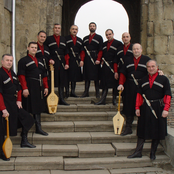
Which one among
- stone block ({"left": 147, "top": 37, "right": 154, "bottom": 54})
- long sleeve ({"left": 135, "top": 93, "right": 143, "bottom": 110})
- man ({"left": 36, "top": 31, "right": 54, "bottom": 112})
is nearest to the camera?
long sleeve ({"left": 135, "top": 93, "right": 143, "bottom": 110})

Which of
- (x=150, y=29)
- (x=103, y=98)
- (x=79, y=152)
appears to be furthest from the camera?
(x=150, y=29)

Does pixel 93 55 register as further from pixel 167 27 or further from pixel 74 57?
pixel 167 27

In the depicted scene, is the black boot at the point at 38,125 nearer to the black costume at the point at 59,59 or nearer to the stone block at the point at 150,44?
the black costume at the point at 59,59

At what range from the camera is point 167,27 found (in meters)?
7.99

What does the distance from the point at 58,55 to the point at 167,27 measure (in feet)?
12.6

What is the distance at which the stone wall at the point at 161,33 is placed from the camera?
314 inches

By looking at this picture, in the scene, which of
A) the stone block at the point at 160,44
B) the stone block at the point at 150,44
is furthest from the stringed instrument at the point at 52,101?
the stone block at the point at 160,44

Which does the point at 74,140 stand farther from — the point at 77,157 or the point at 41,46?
the point at 41,46

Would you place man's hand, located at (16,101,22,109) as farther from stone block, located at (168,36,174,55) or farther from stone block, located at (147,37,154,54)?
stone block, located at (168,36,174,55)

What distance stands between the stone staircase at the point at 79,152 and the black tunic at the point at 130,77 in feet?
1.79

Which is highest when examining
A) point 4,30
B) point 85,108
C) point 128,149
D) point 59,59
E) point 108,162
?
point 4,30

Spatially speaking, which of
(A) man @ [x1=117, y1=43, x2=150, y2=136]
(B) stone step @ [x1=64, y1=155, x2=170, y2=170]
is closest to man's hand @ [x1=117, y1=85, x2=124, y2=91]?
(A) man @ [x1=117, y1=43, x2=150, y2=136]

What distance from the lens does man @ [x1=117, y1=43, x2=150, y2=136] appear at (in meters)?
4.76

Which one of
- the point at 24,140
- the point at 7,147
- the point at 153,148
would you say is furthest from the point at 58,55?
the point at 153,148
